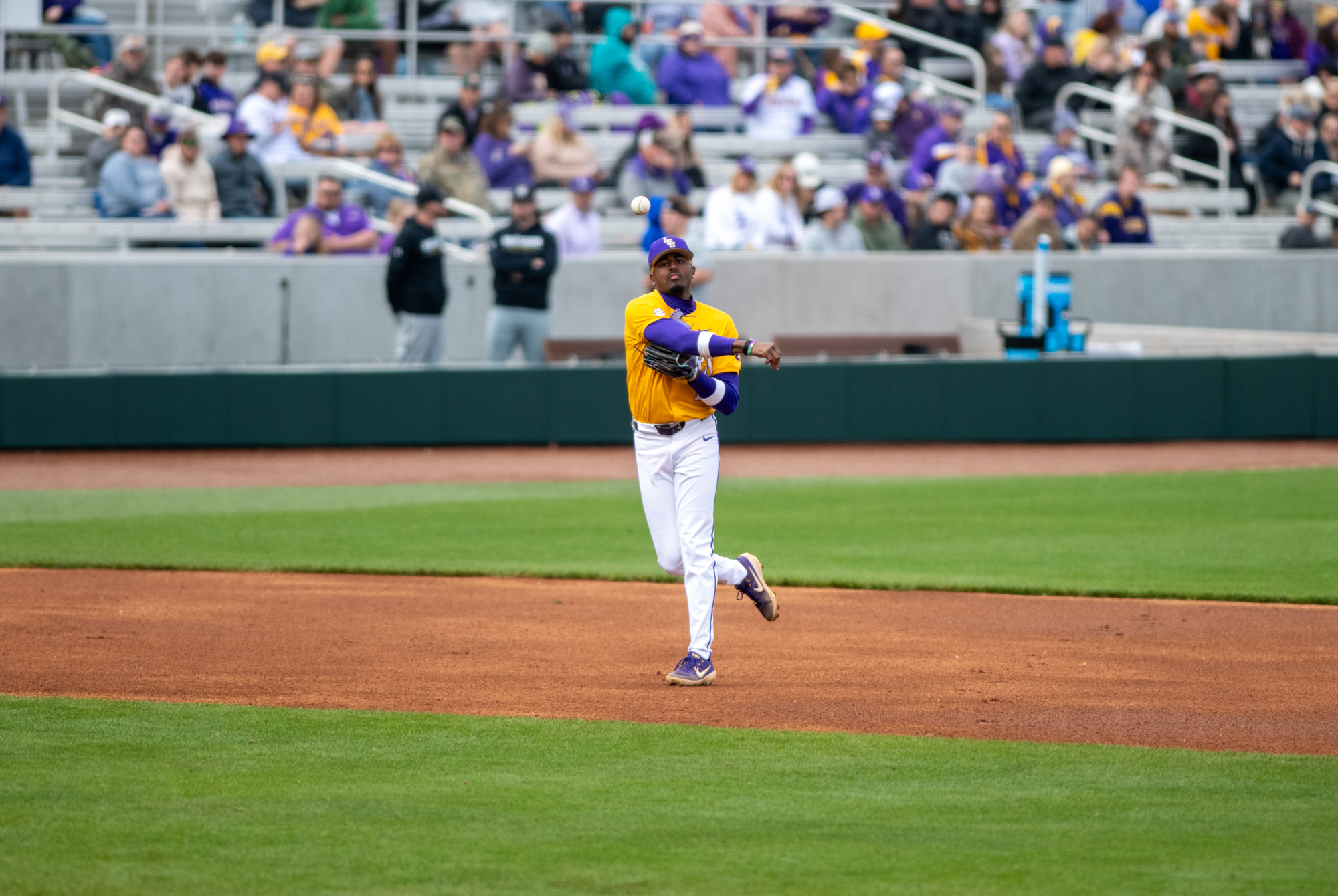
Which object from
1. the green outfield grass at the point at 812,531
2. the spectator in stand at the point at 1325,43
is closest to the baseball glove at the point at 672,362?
the green outfield grass at the point at 812,531

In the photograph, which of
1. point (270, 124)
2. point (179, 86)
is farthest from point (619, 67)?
point (179, 86)

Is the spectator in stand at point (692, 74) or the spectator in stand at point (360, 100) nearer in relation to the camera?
the spectator in stand at point (360, 100)

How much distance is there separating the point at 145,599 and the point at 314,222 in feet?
29.0

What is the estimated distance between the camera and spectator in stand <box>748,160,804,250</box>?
19703 mm

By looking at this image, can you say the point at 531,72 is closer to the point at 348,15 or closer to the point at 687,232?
the point at 348,15

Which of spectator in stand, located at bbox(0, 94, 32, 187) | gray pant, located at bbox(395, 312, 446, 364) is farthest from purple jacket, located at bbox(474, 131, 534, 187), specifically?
spectator in stand, located at bbox(0, 94, 32, 187)

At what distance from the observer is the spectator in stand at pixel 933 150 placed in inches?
829

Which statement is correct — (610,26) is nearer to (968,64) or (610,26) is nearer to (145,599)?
(968,64)

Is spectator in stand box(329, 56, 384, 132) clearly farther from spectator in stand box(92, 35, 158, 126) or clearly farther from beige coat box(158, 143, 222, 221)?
beige coat box(158, 143, 222, 221)

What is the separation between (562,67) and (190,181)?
227 inches

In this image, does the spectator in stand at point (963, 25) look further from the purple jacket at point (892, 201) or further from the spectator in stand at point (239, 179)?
the spectator in stand at point (239, 179)

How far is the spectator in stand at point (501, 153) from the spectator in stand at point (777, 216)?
2768mm

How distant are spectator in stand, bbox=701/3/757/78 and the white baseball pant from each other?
1681cm

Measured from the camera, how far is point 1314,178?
2389 centimetres
